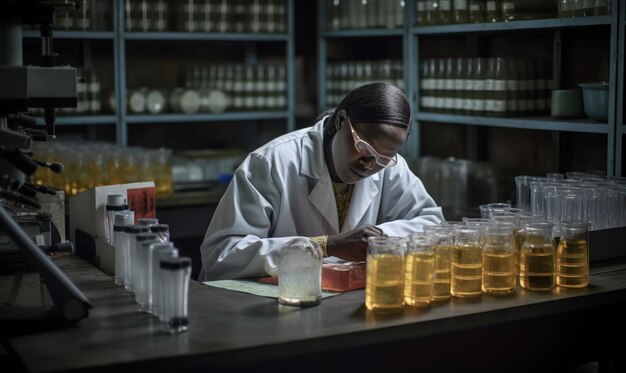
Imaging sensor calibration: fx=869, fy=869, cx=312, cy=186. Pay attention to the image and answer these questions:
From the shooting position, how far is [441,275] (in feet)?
8.06

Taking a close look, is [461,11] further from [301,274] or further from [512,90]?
[301,274]

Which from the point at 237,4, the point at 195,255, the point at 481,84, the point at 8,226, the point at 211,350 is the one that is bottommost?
the point at 195,255

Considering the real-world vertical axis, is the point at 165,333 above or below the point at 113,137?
below

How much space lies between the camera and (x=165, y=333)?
2123 mm

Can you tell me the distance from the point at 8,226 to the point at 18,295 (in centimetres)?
32

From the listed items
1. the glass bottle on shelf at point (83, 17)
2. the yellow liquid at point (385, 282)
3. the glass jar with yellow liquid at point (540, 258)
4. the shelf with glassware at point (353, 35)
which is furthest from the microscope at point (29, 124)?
the shelf with glassware at point (353, 35)

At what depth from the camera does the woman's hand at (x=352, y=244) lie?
106 inches

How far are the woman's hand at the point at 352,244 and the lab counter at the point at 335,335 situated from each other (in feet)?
0.63

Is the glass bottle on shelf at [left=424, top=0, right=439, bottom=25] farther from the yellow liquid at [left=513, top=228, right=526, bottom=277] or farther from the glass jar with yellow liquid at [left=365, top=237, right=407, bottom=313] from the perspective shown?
the glass jar with yellow liquid at [left=365, top=237, right=407, bottom=313]

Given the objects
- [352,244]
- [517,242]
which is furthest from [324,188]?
[517,242]

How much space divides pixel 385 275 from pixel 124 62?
3260 mm

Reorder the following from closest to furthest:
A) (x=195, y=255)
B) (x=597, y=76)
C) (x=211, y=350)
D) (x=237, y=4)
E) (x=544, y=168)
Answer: (x=211, y=350), (x=597, y=76), (x=544, y=168), (x=195, y=255), (x=237, y=4)

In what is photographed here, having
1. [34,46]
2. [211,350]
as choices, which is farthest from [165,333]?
[34,46]

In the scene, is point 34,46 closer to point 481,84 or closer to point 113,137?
point 113,137
